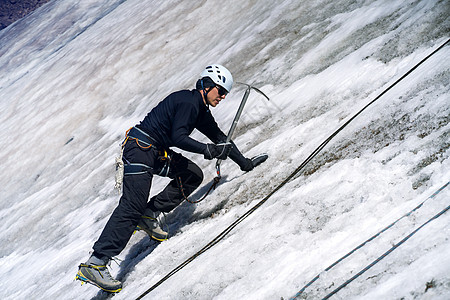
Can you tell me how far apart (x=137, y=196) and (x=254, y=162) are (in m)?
1.68

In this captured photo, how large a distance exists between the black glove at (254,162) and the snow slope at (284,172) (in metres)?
0.10

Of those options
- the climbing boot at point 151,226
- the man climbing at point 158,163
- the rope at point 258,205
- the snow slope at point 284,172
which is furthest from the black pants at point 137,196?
the rope at point 258,205

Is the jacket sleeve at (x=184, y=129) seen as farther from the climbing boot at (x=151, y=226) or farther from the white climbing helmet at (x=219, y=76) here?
the climbing boot at (x=151, y=226)

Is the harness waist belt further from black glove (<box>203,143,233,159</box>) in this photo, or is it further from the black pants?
black glove (<box>203,143,233,159</box>)

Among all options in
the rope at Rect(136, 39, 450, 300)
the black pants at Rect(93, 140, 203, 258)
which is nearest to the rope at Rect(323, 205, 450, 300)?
the rope at Rect(136, 39, 450, 300)

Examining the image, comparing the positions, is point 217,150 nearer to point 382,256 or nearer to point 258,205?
point 258,205

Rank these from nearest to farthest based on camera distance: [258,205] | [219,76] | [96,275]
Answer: [96,275]
[258,205]
[219,76]

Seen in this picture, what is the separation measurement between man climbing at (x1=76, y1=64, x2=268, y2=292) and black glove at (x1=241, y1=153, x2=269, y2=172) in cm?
1

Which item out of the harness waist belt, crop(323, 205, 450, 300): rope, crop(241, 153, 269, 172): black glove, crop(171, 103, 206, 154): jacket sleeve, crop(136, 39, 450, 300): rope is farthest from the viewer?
crop(241, 153, 269, 172): black glove

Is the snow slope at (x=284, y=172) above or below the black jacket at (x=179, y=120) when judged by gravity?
below

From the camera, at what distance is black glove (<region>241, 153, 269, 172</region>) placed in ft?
15.7

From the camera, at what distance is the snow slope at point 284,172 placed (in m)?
2.79

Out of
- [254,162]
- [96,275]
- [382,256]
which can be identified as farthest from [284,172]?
[96,275]

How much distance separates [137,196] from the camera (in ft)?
13.5
